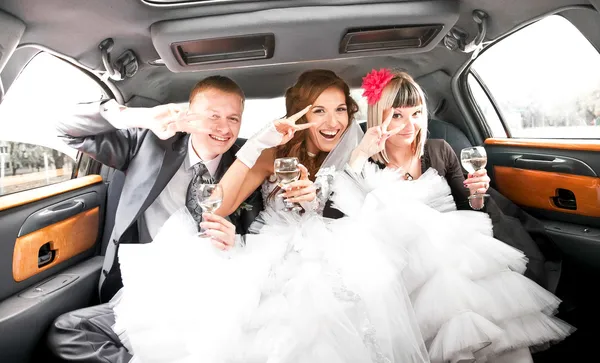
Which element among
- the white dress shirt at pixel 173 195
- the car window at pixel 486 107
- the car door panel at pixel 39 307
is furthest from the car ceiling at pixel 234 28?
the car door panel at pixel 39 307

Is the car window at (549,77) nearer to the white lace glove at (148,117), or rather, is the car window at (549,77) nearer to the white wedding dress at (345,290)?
the white wedding dress at (345,290)

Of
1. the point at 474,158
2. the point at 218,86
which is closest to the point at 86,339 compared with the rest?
the point at 218,86

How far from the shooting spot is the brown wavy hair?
1642 mm

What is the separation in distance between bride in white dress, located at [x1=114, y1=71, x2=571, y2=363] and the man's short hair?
19cm

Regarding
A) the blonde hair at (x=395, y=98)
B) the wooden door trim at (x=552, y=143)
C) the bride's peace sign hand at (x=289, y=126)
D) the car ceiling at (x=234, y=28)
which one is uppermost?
the car ceiling at (x=234, y=28)

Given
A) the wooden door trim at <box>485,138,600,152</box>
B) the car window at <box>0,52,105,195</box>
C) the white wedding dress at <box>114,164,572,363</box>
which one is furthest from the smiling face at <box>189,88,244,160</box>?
the wooden door trim at <box>485,138,600,152</box>

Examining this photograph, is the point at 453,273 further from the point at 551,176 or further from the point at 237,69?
the point at 237,69

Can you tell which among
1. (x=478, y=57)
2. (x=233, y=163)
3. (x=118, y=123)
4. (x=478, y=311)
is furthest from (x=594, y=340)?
(x=118, y=123)

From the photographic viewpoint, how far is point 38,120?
1.52 metres

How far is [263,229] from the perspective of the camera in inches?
59.1

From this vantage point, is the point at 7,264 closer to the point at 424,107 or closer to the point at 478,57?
the point at 424,107

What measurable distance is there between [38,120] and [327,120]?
102cm

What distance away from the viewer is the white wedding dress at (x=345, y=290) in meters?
1.20

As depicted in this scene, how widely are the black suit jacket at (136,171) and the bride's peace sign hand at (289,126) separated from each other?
174mm
